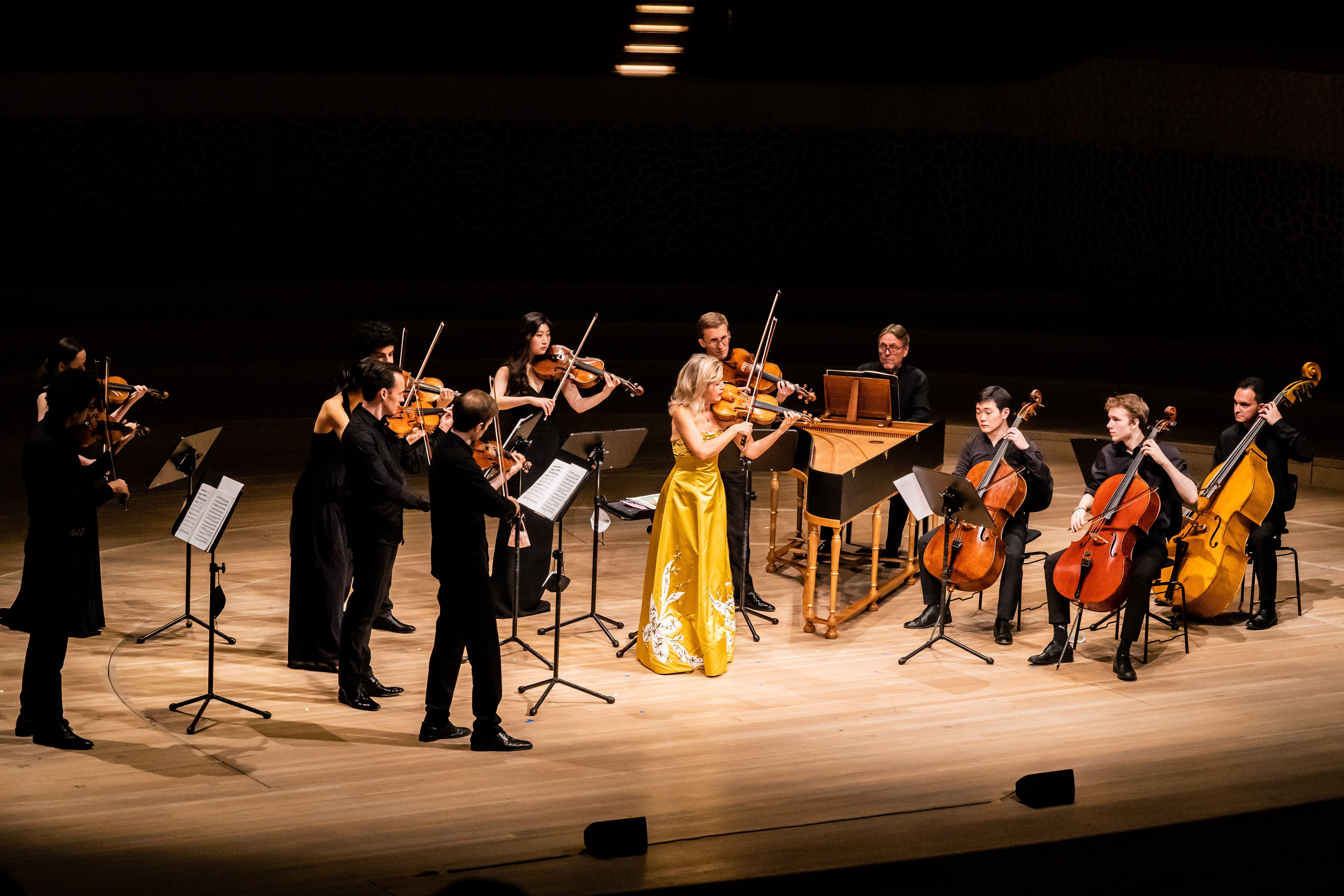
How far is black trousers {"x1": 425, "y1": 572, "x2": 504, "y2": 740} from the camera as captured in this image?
462cm

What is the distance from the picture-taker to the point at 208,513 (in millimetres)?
4844

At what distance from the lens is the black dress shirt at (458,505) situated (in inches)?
180

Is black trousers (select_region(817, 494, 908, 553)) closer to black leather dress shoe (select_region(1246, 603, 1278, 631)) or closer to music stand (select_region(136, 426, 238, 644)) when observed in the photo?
black leather dress shoe (select_region(1246, 603, 1278, 631))

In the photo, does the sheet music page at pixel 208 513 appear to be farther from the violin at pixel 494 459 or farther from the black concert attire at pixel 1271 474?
the black concert attire at pixel 1271 474

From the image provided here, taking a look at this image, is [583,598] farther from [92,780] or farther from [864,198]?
[864,198]

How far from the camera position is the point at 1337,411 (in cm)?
891

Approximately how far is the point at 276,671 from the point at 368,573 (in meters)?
0.78

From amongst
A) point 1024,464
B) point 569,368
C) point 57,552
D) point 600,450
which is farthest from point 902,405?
point 57,552

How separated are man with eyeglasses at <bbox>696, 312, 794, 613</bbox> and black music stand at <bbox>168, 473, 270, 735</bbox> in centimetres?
Answer: 215

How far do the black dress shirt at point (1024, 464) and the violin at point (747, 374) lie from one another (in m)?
0.73

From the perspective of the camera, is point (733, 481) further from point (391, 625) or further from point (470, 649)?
point (470, 649)

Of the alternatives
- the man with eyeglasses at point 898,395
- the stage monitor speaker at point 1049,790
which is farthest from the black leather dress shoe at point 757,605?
the stage monitor speaker at point 1049,790

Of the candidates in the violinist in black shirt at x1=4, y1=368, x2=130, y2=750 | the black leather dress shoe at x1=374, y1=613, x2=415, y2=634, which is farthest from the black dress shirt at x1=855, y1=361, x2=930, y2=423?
the violinist in black shirt at x1=4, y1=368, x2=130, y2=750

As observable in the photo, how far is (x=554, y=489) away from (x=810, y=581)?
60.4 inches
